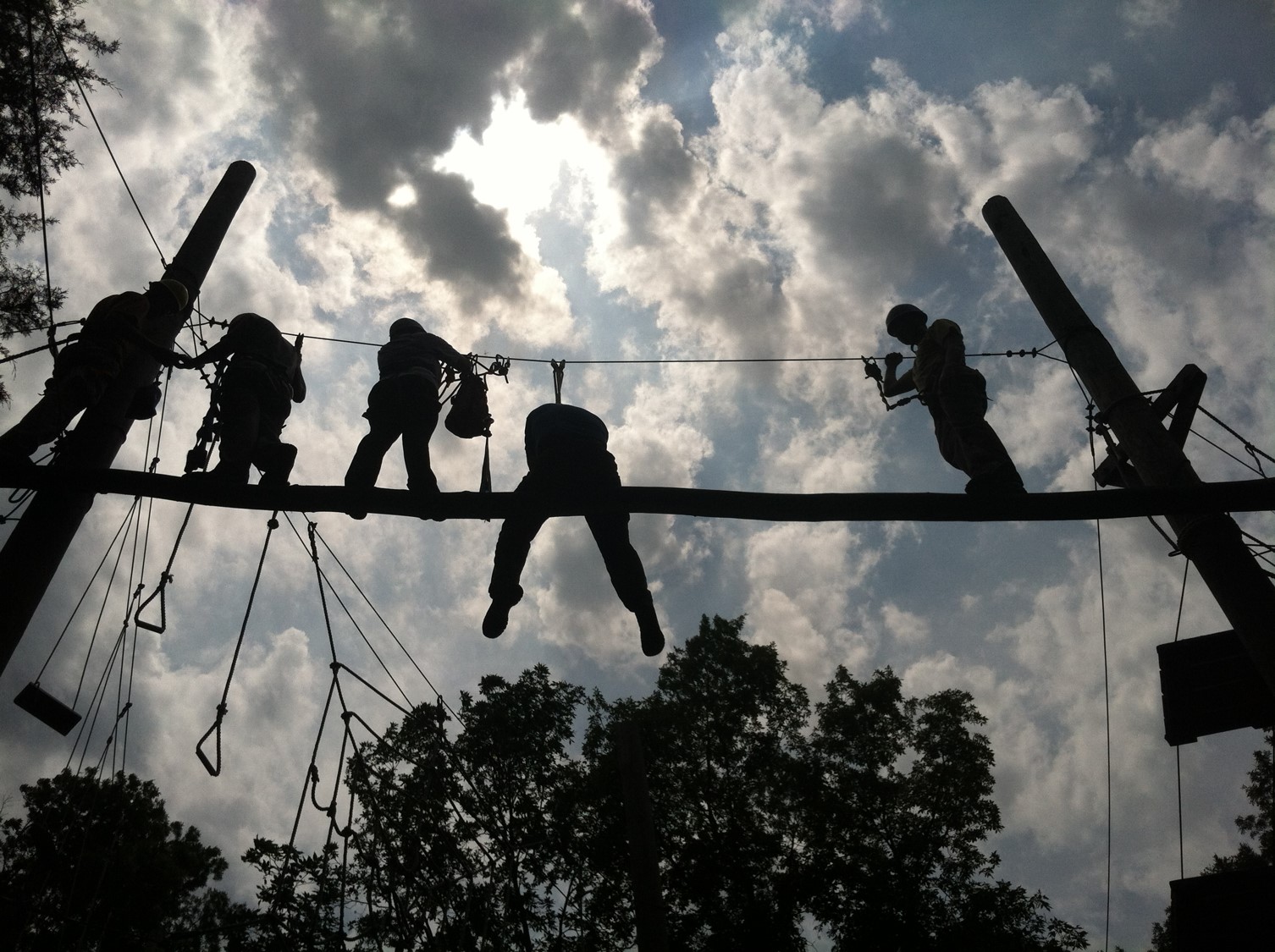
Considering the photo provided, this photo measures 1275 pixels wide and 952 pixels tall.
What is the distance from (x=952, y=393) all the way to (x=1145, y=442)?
3.64ft

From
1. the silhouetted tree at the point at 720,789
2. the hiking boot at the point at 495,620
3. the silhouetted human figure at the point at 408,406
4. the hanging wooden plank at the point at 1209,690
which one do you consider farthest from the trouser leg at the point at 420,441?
the silhouetted tree at the point at 720,789

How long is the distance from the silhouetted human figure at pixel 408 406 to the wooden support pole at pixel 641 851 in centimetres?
301

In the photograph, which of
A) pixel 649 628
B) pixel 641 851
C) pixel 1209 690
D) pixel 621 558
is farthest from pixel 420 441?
pixel 1209 690

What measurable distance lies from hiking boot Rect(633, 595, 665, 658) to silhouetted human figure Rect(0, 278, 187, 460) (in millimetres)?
3332

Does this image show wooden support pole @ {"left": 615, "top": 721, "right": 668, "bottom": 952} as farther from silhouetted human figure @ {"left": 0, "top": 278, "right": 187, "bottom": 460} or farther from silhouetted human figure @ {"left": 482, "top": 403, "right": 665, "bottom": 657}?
silhouetted human figure @ {"left": 0, "top": 278, "right": 187, "bottom": 460}

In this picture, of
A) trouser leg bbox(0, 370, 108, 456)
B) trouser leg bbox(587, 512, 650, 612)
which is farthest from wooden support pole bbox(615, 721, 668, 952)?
trouser leg bbox(0, 370, 108, 456)

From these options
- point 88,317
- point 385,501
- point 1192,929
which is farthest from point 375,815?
point 1192,929

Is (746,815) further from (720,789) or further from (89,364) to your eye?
(89,364)

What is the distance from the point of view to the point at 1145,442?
15.0 ft

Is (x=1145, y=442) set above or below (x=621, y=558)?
above

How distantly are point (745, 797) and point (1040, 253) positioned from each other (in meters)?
13.9

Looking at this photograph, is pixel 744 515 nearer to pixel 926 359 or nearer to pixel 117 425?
pixel 926 359

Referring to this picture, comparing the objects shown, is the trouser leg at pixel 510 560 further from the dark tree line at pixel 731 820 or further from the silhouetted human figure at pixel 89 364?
the dark tree line at pixel 731 820

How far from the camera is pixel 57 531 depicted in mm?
4043
